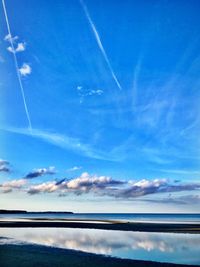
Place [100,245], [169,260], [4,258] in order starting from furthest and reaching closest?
1. [100,245]
2. [169,260]
3. [4,258]

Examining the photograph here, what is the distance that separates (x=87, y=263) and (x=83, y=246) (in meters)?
11.2

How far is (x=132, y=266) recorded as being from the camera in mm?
23797

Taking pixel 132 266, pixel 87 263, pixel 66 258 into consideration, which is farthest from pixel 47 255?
pixel 132 266

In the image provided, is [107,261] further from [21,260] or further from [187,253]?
[187,253]

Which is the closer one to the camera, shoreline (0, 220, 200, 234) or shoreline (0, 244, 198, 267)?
shoreline (0, 244, 198, 267)

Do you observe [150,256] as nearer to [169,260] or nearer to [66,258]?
[169,260]

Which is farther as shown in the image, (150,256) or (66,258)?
(150,256)

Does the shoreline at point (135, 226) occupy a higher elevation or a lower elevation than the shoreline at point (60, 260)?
higher

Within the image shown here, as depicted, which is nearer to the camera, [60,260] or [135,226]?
[60,260]

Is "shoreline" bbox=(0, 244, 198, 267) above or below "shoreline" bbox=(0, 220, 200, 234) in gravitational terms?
below

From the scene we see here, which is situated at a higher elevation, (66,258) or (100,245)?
(100,245)

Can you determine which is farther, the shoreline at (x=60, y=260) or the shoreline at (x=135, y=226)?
the shoreline at (x=135, y=226)

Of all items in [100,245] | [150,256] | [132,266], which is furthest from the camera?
[100,245]

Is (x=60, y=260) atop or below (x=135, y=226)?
below
